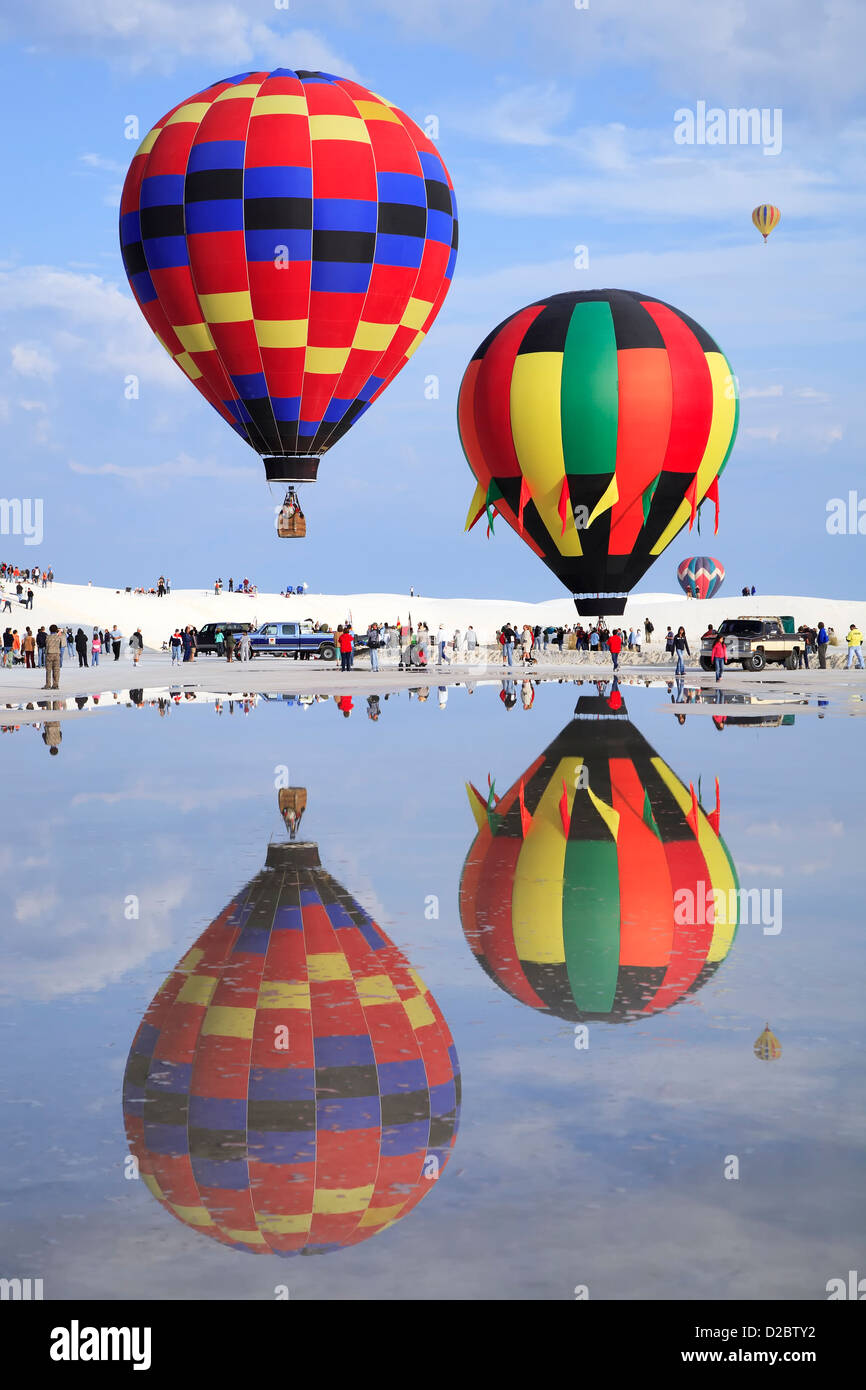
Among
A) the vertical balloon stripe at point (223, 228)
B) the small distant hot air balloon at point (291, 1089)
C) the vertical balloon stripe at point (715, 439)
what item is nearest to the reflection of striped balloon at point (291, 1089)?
the small distant hot air balloon at point (291, 1089)

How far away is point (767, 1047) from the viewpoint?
7758 millimetres

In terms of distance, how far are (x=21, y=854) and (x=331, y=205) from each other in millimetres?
24270

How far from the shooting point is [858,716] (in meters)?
29.3

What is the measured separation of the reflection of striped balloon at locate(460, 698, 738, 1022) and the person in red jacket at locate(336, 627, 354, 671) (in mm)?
30633

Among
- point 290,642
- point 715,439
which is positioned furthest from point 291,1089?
point 290,642

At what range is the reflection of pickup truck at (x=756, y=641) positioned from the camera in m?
50.2

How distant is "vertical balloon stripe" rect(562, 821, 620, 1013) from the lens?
355 inches

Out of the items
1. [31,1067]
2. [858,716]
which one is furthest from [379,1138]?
[858,716]

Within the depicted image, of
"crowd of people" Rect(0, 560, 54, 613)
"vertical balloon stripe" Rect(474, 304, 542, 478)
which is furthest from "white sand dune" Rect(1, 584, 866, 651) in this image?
"vertical balloon stripe" Rect(474, 304, 542, 478)

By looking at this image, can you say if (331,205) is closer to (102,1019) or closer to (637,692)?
(637,692)

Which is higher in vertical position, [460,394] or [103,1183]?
[460,394]

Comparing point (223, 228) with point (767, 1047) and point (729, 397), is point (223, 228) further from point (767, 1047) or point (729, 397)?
point (767, 1047)

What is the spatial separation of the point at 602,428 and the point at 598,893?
35.1m
